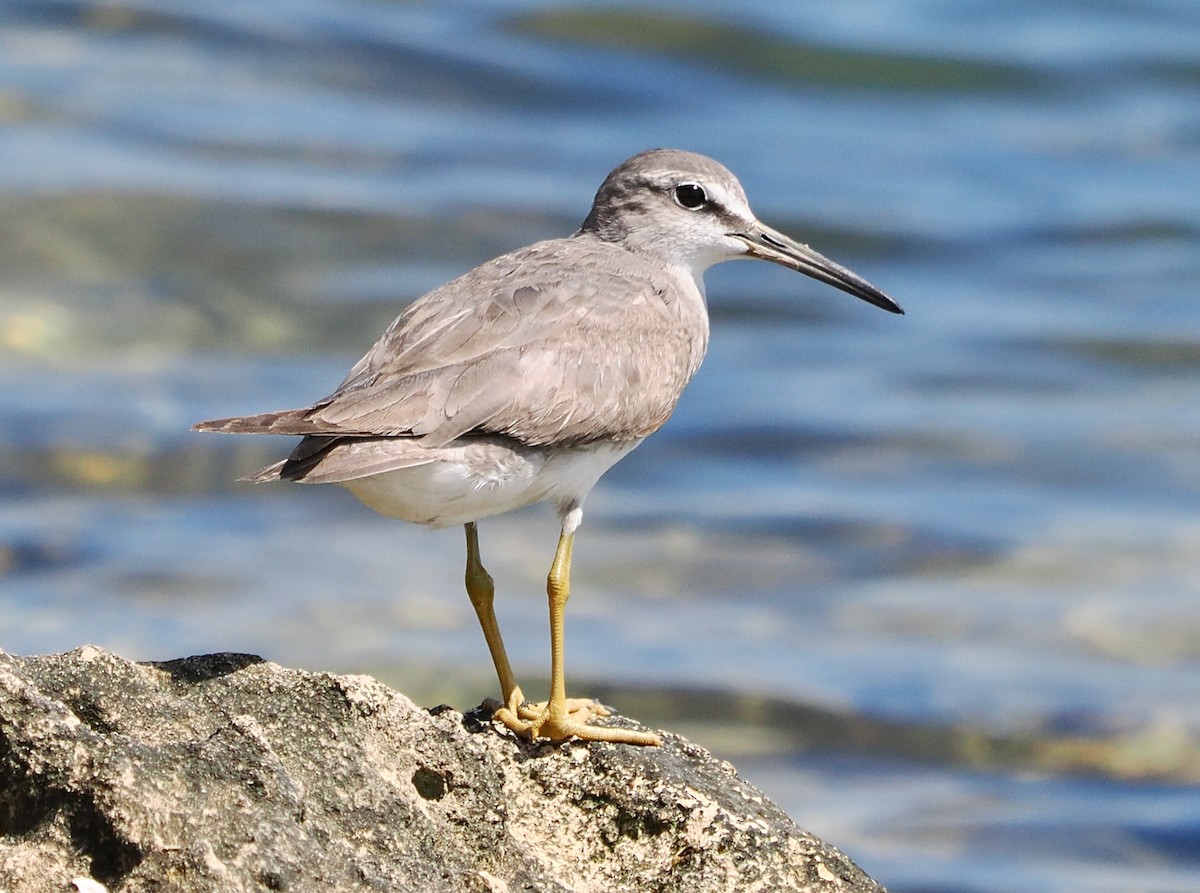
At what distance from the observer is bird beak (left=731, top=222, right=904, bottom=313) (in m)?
8.66

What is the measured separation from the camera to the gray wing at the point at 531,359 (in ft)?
22.0

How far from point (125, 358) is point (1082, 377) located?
30.1 ft

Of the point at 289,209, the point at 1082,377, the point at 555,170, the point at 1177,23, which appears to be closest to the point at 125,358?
the point at 289,209

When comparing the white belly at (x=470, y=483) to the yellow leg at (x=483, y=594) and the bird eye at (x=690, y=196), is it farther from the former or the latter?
the bird eye at (x=690, y=196)

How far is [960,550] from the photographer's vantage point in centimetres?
1452

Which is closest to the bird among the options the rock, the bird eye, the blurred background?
the bird eye

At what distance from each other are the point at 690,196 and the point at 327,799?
413 cm

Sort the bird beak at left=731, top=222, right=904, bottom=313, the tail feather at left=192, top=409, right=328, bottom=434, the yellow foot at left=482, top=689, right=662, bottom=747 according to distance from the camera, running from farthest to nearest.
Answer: the bird beak at left=731, top=222, right=904, bottom=313
the yellow foot at left=482, top=689, right=662, bottom=747
the tail feather at left=192, top=409, right=328, bottom=434

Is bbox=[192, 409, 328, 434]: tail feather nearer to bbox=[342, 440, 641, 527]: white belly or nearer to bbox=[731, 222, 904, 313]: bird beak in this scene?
bbox=[342, 440, 641, 527]: white belly

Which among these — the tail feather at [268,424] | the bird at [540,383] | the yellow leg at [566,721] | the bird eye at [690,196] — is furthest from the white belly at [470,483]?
the bird eye at [690,196]

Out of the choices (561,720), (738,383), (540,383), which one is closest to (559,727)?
(561,720)

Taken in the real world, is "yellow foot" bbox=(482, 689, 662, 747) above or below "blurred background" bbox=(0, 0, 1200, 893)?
below

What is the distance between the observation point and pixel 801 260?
8.84 metres

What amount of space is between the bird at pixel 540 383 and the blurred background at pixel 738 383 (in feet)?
15.0
